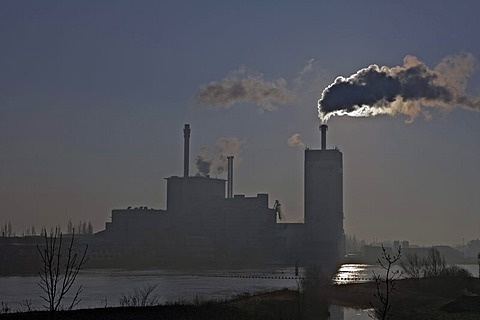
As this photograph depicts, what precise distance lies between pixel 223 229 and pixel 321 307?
80.2 meters

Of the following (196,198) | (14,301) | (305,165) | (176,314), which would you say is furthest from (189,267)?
(176,314)

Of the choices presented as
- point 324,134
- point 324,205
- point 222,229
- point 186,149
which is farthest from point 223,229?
point 324,134

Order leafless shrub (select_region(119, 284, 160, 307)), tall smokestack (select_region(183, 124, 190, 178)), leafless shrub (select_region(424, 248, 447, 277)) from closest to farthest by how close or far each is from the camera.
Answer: leafless shrub (select_region(119, 284, 160, 307))
leafless shrub (select_region(424, 248, 447, 277))
tall smokestack (select_region(183, 124, 190, 178))

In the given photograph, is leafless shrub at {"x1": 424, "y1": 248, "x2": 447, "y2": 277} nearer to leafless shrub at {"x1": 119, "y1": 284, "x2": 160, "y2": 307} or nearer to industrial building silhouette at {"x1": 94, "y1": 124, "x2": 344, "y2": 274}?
leafless shrub at {"x1": 119, "y1": 284, "x2": 160, "y2": 307}

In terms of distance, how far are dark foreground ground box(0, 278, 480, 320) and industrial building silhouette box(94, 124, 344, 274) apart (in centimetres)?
5664

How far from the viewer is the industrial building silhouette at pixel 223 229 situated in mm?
106750

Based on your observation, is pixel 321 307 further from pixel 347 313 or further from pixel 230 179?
pixel 230 179

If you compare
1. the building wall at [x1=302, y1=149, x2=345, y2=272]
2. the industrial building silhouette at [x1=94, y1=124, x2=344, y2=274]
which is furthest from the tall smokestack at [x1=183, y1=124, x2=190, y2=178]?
the building wall at [x1=302, y1=149, x2=345, y2=272]

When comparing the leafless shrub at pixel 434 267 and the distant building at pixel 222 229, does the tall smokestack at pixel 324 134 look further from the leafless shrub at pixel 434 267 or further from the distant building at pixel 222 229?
the leafless shrub at pixel 434 267

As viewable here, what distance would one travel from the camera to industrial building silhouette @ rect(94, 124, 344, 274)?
106750mm

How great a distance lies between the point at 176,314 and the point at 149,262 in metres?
81.1

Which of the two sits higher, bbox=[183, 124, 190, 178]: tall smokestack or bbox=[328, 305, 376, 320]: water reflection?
bbox=[183, 124, 190, 178]: tall smokestack

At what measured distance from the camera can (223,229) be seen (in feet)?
376

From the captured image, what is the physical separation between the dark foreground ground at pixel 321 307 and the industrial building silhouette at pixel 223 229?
56645 mm
